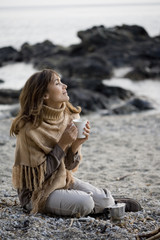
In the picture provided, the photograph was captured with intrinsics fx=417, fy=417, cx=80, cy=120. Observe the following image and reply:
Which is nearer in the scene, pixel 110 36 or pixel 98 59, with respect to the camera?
pixel 98 59

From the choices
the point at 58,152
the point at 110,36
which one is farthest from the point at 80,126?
the point at 110,36

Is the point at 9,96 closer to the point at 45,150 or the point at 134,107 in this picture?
the point at 134,107

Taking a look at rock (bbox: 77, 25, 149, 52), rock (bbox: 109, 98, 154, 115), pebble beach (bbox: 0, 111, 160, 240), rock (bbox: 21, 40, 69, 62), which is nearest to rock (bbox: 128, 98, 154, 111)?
rock (bbox: 109, 98, 154, 115)

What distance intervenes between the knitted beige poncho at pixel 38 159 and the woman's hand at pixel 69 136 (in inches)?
3.6

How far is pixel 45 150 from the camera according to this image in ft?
12.6

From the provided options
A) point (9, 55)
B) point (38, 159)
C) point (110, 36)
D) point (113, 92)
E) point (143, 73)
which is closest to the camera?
point (38, 159)

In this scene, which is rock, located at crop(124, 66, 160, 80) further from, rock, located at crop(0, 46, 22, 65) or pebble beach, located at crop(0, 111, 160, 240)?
rock, located at crop(0, 46, 22, 65)

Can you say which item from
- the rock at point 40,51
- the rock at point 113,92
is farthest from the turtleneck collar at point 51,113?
the rock at point 40,51

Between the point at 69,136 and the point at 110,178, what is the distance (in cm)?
236

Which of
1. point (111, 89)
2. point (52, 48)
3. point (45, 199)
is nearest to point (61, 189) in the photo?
point (45, 199)

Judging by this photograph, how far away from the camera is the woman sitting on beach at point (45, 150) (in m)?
3.82

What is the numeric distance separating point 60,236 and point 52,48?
21.3 m

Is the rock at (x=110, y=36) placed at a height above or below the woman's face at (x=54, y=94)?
below

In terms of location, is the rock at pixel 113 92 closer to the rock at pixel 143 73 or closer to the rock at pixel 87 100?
the rock at pixel 87 100
